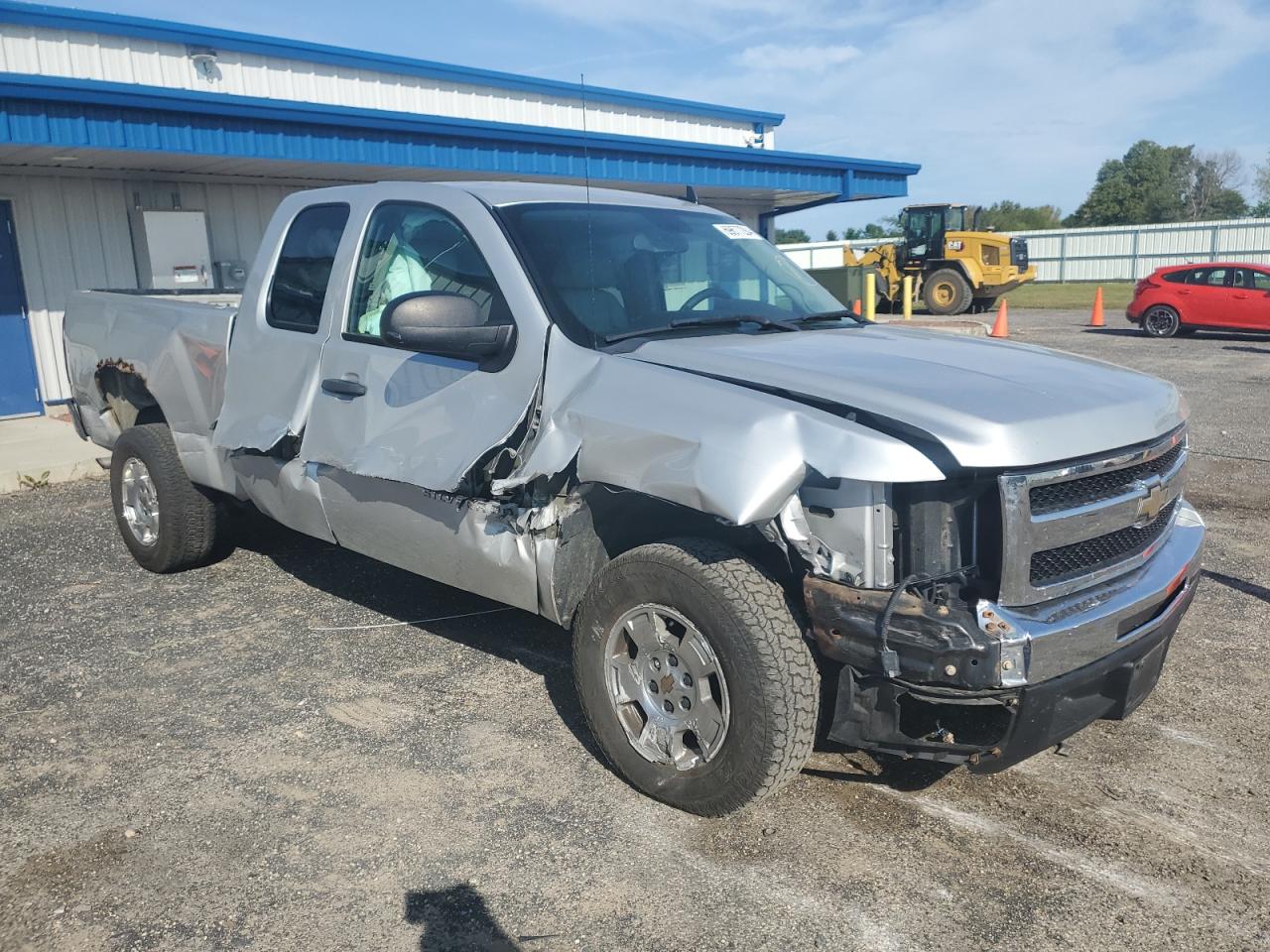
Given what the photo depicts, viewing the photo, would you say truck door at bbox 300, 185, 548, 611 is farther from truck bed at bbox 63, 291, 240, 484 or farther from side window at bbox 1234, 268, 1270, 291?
side window at bbox 1234, 268, 1270, 291

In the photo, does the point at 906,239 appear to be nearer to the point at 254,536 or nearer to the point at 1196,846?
the point at 254,536

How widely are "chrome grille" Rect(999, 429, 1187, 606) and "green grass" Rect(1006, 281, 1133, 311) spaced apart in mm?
29218

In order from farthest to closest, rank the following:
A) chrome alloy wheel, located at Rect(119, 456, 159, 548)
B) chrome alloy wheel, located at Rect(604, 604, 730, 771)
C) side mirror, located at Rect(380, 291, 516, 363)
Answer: chrome alloy wheel, located at Rect(119, 456, 159, 548), side mirror, located at Rect(380, 291, 516, 363), chrome alloy wheel, located at Rect(604, 604, 730, 771)

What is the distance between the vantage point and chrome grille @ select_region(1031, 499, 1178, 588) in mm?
3049

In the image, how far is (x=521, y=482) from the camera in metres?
3.58

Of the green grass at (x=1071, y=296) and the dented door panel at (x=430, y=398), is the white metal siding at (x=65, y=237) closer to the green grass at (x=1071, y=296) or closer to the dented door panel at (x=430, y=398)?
the dented door panel at (x=430, y=398)

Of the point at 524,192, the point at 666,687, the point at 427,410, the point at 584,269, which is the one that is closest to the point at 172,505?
the point at 427,410

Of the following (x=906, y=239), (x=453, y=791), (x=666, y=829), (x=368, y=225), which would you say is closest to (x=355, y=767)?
(x=453, y=791)

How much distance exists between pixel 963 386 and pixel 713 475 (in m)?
0.86

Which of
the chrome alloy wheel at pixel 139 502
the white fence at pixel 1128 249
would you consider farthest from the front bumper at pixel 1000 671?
the white fence at pixel 1128 249

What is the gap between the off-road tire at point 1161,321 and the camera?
2091 cm

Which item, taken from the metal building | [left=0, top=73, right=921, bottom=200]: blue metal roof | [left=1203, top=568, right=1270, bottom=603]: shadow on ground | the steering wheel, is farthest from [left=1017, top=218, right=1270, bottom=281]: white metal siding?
the steering wheel

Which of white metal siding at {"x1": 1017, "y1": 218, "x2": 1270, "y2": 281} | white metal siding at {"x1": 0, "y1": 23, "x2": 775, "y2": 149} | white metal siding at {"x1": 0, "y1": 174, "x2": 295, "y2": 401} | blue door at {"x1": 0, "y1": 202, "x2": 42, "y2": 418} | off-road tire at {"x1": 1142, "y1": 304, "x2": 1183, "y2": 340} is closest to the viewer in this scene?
blue door at {"x1": 0, "y1": 202, "x2": 42, "y2": 418}

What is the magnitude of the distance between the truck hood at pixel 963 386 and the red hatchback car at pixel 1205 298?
19.2m
